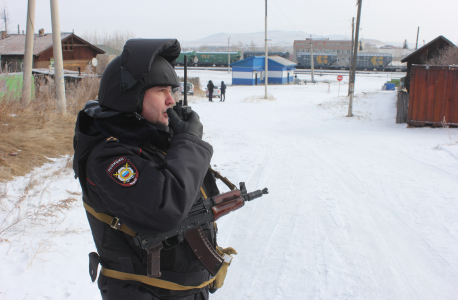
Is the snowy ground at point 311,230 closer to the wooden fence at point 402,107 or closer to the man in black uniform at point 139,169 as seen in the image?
the man in black uniform at point 139,169

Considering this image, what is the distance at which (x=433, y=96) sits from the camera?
12.2 meters

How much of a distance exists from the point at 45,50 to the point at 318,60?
5005cm

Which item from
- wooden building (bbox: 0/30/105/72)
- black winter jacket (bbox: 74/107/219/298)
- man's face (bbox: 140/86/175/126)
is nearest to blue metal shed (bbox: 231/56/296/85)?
wooden building (bbox: 0/30/105/72)

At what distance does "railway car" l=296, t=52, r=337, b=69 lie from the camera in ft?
213

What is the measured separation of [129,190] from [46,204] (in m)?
4.02

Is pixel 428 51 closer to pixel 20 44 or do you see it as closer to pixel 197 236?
pixel 197 236

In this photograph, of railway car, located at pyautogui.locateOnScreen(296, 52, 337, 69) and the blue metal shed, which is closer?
the blue metal shed

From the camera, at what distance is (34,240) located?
386 centimetres

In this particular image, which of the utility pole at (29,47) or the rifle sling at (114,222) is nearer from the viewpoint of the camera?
the rifle sling at (114,222)

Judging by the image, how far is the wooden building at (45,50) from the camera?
89.6 ft

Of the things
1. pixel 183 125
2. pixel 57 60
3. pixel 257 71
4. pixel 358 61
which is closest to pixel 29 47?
pixel 57 60

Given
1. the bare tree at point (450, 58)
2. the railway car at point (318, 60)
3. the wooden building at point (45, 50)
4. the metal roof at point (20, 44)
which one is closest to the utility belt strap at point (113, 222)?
the bare tree at point (450, 58)

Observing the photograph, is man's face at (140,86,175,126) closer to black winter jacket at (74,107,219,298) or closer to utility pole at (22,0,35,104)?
black winter jacket at (74,107,219,298)

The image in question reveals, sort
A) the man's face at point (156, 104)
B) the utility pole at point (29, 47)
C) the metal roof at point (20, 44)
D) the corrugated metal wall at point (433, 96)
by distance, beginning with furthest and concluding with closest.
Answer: the metal roof at point (20, 44)
the corrugated metal wall at point (433, 96)
the utility pole at point (29, 47)
the man's face at point (156, 104)
